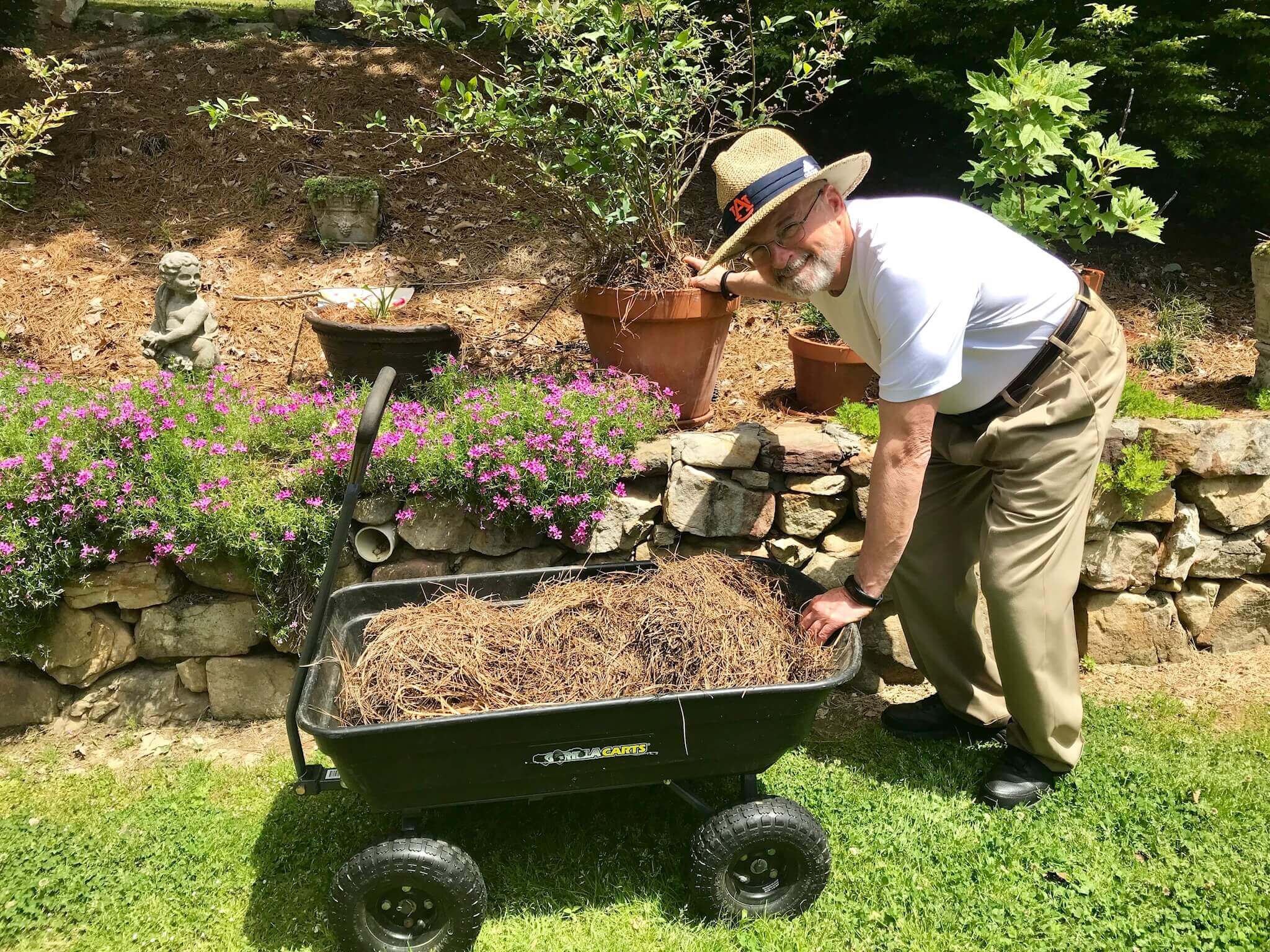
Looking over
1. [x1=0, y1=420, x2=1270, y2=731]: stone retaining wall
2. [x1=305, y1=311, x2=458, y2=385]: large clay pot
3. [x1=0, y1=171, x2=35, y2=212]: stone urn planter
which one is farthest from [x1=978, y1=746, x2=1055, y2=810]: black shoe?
[x1=0, y1=171, x2=35, y2=212]: stone urn planter

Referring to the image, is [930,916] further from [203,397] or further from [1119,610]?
[203,397]

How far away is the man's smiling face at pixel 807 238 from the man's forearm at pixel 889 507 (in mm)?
487

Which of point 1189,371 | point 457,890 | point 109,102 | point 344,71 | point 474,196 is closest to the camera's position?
point 457,890

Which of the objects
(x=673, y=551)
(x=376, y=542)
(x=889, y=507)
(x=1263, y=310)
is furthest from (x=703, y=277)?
(x=1263, y=310)

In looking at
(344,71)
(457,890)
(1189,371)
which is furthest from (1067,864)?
(344,71)

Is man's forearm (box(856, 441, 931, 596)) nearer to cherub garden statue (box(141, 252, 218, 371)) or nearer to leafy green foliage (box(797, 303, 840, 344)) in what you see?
leafy green foliage (box(797, 303, 840, 344))

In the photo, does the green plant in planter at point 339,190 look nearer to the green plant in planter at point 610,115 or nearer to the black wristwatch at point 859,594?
the green plant in planter at point 610,115

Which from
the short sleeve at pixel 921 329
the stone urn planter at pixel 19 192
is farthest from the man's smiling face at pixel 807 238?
the stone urn planter at pixel 19 192

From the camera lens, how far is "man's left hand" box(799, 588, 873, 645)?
2373 millimetres

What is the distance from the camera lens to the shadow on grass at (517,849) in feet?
8.13

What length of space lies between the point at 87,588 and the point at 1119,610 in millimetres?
3760

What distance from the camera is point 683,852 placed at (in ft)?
8.62

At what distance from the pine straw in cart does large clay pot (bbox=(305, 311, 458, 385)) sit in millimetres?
Answer: 1331

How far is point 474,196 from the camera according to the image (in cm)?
607
